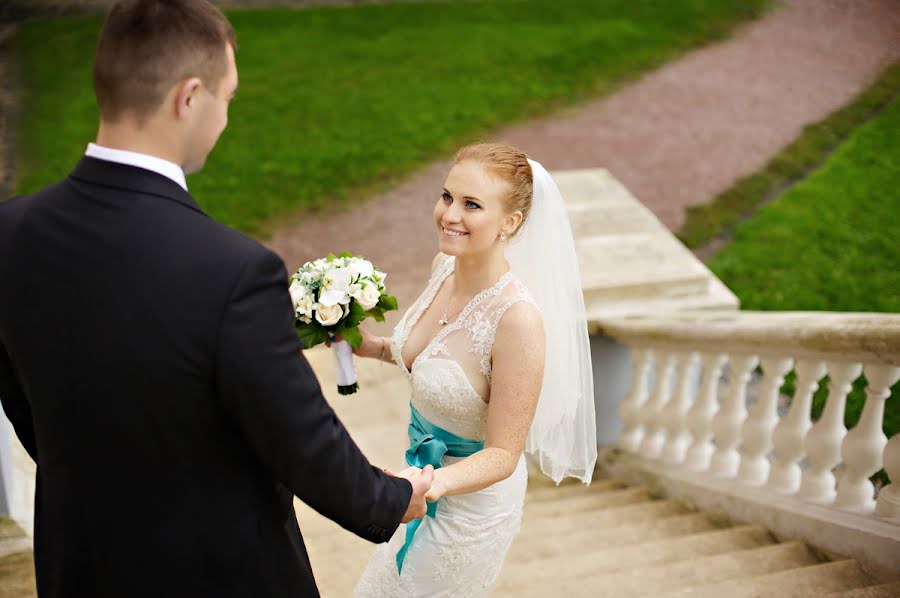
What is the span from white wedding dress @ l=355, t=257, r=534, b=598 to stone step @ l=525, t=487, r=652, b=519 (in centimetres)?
181

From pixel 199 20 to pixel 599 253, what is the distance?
4.16m

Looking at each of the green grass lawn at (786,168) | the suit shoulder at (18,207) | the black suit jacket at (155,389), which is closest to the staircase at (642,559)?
the black suit jacket at (155,389)

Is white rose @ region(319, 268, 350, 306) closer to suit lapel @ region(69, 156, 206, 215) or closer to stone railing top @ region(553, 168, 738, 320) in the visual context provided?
suit lapel @ region(69, 156, 206, 215)

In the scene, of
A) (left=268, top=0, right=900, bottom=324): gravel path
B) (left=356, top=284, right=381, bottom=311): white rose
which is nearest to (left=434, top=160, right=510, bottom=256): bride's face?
(left=356, top=284, right=381, bottom=311): white rose

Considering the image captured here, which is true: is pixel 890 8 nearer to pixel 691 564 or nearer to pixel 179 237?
pixel 691 564

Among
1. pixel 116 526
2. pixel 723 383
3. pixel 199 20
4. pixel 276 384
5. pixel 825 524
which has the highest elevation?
pixel 199 20

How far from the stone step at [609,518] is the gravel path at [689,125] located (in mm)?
3676

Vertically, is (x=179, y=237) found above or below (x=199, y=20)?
below

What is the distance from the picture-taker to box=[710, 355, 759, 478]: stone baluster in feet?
13.4

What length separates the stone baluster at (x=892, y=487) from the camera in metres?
3.28

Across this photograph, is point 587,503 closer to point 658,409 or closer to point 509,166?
point 658,409

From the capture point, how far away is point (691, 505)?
14.6 feet

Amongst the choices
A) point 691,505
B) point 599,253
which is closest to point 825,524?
point 691,505

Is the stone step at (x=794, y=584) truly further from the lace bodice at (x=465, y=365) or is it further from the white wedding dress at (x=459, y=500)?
the lace bodice at (x=465, y=365)
